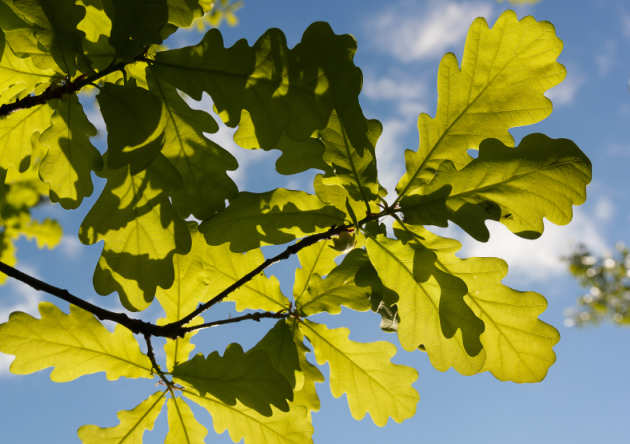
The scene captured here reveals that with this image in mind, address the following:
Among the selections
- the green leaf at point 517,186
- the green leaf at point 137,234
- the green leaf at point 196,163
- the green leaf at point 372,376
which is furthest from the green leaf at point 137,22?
the green leaf at point 372,376

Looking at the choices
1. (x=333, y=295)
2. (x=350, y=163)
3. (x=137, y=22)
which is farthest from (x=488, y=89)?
(x=137, y=22)

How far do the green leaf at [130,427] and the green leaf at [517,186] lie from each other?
0.96m

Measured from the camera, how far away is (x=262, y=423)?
5.08ft

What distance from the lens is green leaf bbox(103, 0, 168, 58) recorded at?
42.3 inches

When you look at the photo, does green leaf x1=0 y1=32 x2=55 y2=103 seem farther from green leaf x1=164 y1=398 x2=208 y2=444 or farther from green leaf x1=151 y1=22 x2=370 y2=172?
green leaf x1=164 y1=398 x2=208 y2=444

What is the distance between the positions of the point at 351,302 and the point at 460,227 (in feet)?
1.50

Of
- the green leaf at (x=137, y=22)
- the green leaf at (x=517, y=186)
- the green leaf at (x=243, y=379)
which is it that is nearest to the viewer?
the green leaf at (x=137, y=22)

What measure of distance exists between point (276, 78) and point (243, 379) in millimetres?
790

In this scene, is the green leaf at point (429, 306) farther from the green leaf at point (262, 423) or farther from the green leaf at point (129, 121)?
the green leaf at point (129, 121)

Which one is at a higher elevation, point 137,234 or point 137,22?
point 137,22

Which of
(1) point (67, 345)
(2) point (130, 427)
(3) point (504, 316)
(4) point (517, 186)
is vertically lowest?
(2) point (130, 427)

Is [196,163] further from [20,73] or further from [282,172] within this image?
[20,73]

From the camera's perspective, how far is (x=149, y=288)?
1.32 metres

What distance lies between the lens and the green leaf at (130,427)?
1.51m
